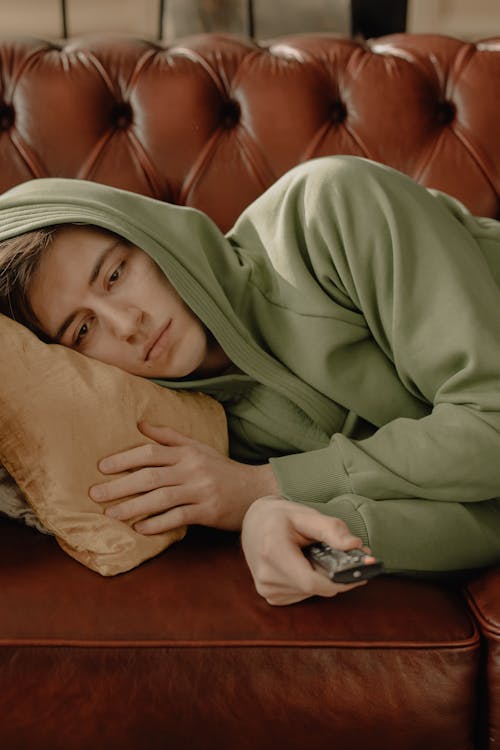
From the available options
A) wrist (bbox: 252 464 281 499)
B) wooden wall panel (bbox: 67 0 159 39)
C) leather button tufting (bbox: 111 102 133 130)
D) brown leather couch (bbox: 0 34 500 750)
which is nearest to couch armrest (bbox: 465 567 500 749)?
brown leather couch (bbox: 0 34 500 750)

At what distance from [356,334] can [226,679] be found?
1.46 feet

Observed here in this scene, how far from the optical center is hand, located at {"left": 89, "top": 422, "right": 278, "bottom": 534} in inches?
31.9

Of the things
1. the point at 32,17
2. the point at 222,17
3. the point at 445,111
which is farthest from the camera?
the point at 32,17

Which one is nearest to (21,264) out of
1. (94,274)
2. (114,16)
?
(94,274)

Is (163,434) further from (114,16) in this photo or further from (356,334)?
(114,16)

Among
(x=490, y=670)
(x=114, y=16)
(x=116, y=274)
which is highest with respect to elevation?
(x=114, y=16)

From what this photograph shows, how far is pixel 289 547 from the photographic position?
2.24 feet

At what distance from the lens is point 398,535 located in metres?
0.77

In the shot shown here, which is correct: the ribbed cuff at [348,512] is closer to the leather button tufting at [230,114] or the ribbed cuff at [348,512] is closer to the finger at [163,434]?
the finger at [163,434]

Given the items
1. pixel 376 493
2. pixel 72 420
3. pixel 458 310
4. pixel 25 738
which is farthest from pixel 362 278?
pixel 25 738

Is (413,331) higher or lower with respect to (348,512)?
higher

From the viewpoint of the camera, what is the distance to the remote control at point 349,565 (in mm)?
584

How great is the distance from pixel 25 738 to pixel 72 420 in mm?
308

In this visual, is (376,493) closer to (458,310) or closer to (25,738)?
(458,310)
